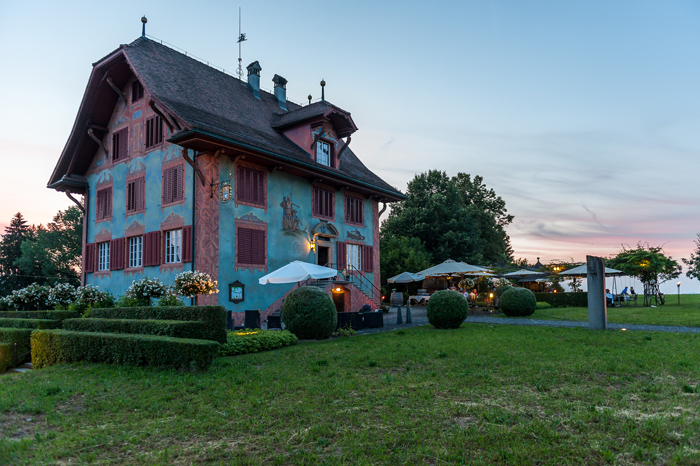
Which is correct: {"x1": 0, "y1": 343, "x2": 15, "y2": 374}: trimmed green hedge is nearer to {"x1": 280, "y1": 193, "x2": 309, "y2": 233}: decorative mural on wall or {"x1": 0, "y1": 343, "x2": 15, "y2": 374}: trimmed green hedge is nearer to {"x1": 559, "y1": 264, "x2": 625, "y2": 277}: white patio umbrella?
{"x1": 280, "y1": 193, "x2": 309, "y2": 233}: decorative mural on wall

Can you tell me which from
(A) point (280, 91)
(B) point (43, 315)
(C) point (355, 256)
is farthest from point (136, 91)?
(C) point (355, 256)

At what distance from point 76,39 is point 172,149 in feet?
17.6

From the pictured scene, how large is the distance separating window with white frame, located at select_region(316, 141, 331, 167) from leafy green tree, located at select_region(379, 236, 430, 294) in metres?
15.2

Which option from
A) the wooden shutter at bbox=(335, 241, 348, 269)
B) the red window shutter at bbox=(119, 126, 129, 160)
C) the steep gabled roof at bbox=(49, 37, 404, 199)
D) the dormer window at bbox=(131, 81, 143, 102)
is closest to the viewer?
the steep gabled roof at bbox=(49, 37, 404, 199)

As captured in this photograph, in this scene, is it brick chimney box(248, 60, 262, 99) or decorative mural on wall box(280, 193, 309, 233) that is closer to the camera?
decorative mural on wall box(280, 193, 309, 233)

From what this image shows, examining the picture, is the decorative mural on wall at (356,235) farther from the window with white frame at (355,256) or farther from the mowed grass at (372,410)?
the mowed grass at (372,410)

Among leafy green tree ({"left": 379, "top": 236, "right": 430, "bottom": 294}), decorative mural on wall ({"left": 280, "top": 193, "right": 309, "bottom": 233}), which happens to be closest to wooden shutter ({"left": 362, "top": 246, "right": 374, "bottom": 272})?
decorative mural on wall ({"left": 280, "top": 193, "right": 309, "bottom": 233})

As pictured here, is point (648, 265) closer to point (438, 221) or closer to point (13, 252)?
point (438, 221)

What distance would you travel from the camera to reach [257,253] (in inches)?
750

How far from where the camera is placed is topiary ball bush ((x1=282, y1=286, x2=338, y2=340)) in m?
13.4

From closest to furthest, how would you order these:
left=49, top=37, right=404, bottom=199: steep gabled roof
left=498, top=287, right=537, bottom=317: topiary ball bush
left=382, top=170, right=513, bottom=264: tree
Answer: left=49, top=37, right=404, bottom=199: steep gabled roof
left=498, top=287, right=537, bottom=317: topiary ball bush
left=382, top=170, right=513, bottom=264: tree

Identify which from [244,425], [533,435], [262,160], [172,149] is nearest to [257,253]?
[262,160]

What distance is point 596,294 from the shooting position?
1511 centimetres

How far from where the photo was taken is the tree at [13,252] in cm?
4350
